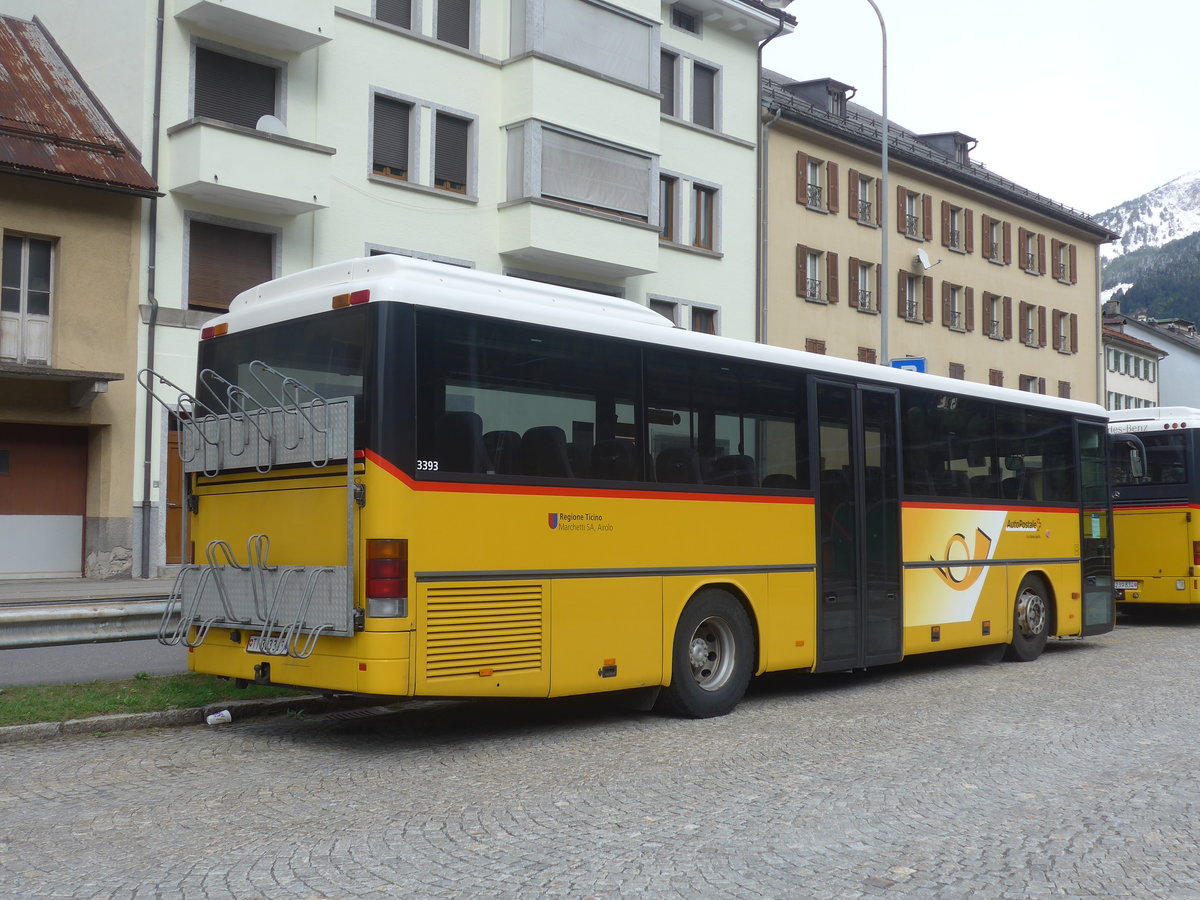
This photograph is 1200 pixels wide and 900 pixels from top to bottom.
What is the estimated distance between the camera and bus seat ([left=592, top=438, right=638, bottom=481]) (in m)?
9.55

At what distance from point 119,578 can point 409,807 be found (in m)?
17.0

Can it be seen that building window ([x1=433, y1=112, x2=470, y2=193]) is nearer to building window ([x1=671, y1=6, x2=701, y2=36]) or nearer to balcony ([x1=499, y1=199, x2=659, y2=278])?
balcony ([x1=499, y1=199, x2=659, y2=278])

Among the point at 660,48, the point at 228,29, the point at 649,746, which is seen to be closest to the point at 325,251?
the point at 228,29

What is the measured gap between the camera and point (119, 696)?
32.8 feet

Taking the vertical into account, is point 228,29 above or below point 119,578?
above

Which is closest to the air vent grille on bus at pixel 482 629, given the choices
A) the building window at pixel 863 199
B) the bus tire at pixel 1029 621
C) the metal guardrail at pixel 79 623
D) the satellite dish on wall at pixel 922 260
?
the metal guardrail at pixel 79 623

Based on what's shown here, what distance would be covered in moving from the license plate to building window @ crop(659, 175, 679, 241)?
2388 cm

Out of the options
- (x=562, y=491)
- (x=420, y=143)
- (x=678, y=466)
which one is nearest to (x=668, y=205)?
(x=420, y=143)

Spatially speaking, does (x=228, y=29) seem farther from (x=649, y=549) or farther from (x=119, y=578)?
(x=649, y=549)

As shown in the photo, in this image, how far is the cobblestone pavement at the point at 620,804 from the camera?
5.50 metres

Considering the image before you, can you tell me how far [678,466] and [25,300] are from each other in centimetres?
1519

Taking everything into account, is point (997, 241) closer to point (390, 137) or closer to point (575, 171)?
point (575, 171)

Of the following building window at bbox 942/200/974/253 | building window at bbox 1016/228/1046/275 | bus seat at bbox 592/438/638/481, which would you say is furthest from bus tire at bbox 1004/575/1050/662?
building window at bbox 1016/228/1046/275

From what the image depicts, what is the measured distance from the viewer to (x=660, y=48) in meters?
→ 31.4
